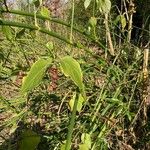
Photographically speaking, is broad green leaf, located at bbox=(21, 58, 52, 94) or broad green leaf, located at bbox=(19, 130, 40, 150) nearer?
broad green leaf, located at bbox=(21, 58, 52, 94)

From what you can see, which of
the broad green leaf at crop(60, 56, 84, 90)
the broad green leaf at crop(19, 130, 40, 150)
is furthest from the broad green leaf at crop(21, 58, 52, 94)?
the broad green leaf at crop(19, 130, 40, 150)

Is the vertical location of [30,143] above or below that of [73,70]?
below

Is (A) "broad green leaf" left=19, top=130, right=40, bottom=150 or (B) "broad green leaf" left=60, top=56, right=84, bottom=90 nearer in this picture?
(B) "broad green leaf" left=60, top=56, right=84, bottom=90

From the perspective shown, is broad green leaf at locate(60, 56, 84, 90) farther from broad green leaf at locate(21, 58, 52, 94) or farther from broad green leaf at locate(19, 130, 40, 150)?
broad green leaf at locate(19, 130, 40, 150)

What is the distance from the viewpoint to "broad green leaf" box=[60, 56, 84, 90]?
0.46m

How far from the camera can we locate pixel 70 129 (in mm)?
512

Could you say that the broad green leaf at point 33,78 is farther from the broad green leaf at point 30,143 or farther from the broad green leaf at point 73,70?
the broad green leaf at point 30,143

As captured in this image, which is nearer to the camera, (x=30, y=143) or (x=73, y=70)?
(x=73, y=70)

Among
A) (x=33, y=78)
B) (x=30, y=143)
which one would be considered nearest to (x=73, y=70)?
(x=33, y=78)

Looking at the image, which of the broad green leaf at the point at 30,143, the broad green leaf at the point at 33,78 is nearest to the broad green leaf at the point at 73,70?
the broad green leaf at the point at 33,78

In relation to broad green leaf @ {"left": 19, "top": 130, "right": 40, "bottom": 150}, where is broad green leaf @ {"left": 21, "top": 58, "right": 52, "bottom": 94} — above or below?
above

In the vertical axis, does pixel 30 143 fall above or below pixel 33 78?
below

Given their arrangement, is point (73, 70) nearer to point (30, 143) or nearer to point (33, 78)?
point (33, 78)

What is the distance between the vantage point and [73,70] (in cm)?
47
